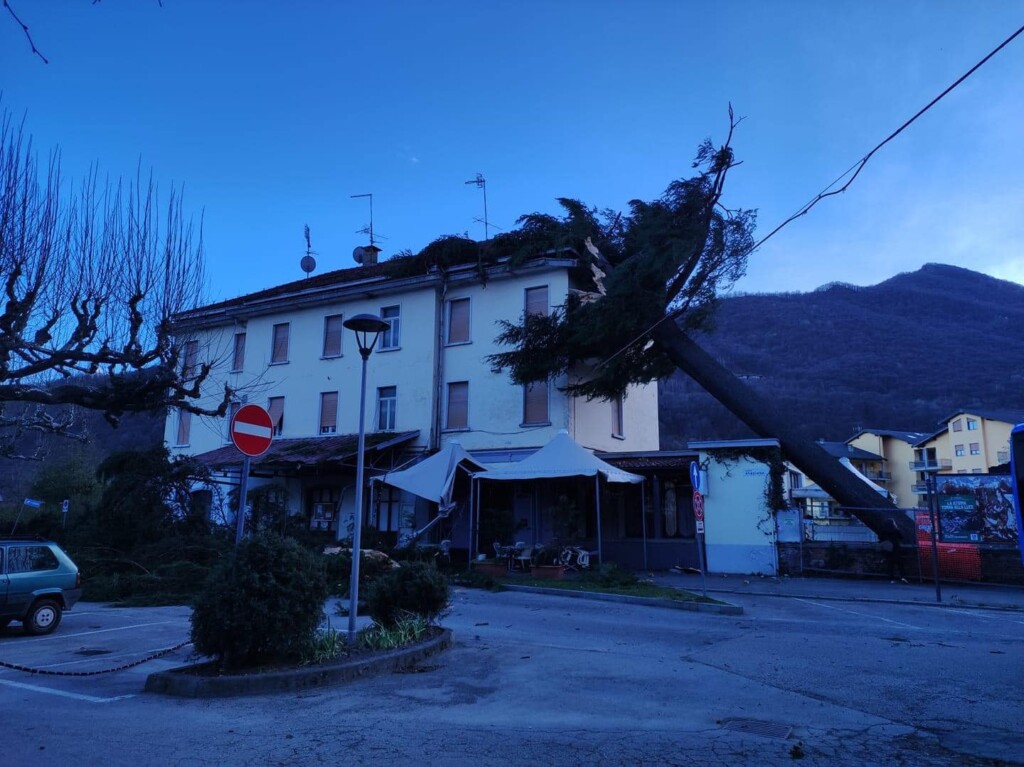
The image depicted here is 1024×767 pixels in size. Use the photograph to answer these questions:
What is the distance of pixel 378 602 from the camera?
945cm

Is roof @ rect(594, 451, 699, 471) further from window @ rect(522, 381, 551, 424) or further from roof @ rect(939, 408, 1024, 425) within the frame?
roof @ rect(939, 408, 1024, 425)

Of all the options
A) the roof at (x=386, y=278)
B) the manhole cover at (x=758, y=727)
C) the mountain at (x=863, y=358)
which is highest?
the mountain at (x=863, y=358)

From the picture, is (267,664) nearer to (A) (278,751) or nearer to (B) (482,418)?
(A) (278,751)

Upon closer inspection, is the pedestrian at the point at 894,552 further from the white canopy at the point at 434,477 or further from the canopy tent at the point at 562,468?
the white canopy at the point at 434,477

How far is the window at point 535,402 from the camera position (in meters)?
24.6

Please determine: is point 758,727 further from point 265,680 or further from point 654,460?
point 654,460

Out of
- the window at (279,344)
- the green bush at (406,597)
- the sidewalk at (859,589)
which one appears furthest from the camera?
the window at (279,344)

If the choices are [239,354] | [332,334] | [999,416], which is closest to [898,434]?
[999,416]

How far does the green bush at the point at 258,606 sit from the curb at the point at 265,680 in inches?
13.0

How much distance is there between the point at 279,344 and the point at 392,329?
608 centimetres

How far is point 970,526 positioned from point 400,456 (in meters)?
17.9

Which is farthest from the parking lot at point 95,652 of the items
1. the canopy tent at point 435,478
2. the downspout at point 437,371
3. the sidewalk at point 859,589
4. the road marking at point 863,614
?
the downspout at point 437,371

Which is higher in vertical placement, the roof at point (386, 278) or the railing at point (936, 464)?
the roof at point (386, 278)

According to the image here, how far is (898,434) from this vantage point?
83.7m
